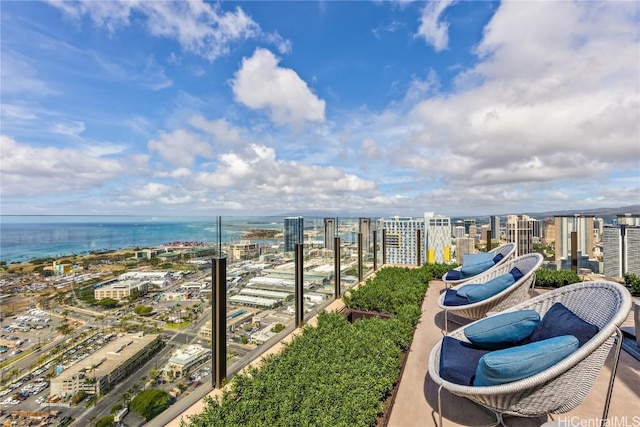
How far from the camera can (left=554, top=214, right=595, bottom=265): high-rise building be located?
20.2 ft

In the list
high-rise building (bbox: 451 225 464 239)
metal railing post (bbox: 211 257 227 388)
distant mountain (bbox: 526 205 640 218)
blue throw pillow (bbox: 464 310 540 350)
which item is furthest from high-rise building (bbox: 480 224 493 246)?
metal railing post (bbox: 211 257 227 388)

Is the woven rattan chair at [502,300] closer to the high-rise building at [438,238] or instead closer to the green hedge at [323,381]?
the green hedge at [323,381]

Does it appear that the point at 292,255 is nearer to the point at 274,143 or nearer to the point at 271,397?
the point at 271,397

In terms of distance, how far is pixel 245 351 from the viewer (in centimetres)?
261

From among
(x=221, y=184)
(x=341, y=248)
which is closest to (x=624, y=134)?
(x=341, y=248)

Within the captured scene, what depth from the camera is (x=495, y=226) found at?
284 inches

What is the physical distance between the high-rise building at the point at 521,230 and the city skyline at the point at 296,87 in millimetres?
2944

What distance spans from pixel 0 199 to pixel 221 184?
15263mm

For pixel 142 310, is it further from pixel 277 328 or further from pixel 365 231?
pixel 365 231

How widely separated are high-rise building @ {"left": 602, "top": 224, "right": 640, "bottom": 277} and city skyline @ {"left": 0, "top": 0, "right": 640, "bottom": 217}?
2.17 m

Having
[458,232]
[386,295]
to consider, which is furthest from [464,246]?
[386,295]

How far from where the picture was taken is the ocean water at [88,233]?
145 cm

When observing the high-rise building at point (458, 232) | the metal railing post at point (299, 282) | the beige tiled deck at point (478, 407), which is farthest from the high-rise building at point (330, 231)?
the high-rise building at point (458, 232)

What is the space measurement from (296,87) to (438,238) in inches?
296
